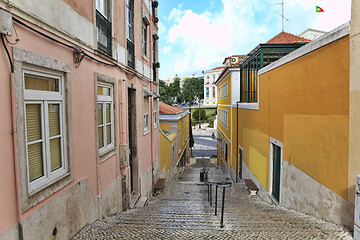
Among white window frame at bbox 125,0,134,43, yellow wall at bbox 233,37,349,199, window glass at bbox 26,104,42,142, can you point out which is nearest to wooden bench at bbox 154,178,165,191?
yellow wall at bbox 233,37,349,199

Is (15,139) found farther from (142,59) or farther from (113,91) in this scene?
(142,59)

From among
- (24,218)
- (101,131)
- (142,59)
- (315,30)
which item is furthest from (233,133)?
(24,218)

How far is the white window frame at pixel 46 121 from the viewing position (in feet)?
10.1

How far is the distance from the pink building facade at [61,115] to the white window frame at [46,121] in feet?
0.04

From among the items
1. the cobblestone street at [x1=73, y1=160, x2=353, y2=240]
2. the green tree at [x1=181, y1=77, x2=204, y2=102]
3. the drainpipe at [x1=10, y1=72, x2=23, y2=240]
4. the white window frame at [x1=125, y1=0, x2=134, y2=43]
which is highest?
the green tree at [x1=181, y1=77, x2=204, y2=102]

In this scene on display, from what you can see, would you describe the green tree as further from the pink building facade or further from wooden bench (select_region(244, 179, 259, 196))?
the pink building facade

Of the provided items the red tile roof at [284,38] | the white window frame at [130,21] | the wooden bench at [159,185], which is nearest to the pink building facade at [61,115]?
the white window frame at [130,21]

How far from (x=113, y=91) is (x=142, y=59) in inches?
130

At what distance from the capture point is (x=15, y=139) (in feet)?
8.84

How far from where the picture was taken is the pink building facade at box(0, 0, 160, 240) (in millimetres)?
2674

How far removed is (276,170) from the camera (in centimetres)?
767

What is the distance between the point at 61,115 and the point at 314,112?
463 centimetres

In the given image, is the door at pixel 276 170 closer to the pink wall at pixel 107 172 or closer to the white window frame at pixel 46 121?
the pink wall at pixel 107 172

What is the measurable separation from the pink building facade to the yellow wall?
13.7ft
